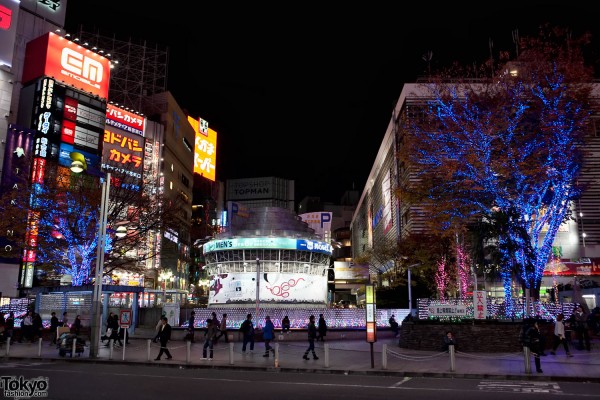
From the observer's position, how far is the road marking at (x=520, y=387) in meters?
12.9

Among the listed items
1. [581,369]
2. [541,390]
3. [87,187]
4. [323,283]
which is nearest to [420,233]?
[323,283]

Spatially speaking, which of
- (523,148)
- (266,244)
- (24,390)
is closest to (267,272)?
(266,244)

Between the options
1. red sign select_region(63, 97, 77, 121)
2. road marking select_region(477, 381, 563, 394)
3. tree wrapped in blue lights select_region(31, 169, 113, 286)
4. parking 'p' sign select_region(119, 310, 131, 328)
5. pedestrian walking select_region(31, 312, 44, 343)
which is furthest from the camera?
red sign select_region(63, 97, 77, 121)

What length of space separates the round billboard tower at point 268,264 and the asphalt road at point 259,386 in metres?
25.4

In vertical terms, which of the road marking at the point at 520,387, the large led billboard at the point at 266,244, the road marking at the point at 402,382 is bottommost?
the road marking at the point at 402,382

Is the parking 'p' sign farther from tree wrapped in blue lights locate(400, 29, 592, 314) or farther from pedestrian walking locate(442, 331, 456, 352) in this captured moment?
tree wrapped in blue lights locate(400, 29, 592, 314)

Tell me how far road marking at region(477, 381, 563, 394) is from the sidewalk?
97 cm

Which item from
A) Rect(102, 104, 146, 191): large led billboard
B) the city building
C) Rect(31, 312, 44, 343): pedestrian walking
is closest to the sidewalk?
Rect(31, 312, 44, 343): pedestrian walking

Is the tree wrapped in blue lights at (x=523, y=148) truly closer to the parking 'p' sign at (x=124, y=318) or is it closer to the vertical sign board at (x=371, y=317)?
the vertical sign board at (x=371, y=317)

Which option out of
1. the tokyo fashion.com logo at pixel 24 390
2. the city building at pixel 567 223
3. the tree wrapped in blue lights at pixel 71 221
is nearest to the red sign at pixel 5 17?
the tree wrapped in blue lights at pixel 71 221

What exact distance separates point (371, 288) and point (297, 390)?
5.98m

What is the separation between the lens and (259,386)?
44.4 ft

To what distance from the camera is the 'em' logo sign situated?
57.1m

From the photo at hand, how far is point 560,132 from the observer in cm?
2562
